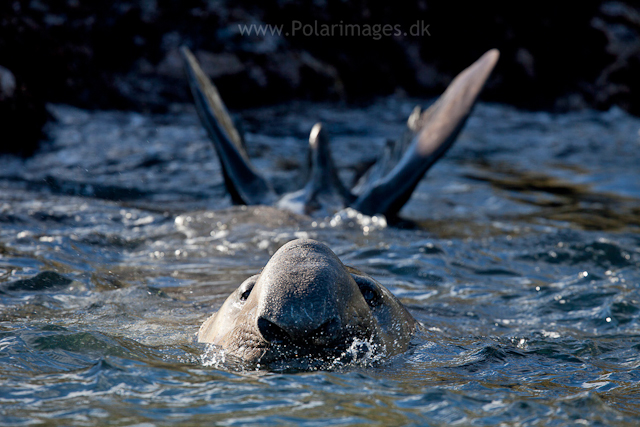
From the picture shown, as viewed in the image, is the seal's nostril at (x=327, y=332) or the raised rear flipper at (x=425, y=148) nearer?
the seal's nostril at (x=327, y=332)

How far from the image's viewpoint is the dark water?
2365 mm

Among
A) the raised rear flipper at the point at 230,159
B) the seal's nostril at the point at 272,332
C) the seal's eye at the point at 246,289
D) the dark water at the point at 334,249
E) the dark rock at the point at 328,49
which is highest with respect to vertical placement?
the dark rock at the point at 328,49

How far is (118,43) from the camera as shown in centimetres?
1155

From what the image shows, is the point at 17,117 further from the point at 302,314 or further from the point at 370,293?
the point at 302,314

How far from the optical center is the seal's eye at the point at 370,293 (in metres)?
2.88

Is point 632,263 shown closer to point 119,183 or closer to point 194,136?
point 119,183

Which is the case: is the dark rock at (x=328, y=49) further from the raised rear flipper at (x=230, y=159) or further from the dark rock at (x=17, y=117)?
the raised rear flipper at (x=230, y=159)

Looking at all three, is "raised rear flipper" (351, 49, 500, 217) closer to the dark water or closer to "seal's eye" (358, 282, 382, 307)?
the dark water

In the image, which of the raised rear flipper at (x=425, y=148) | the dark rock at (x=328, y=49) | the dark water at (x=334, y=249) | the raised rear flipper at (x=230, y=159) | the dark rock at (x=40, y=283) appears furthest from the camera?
the dark rock at (x=328, y=49)

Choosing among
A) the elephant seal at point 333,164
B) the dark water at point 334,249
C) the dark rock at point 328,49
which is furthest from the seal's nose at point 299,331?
the dark rock at point 328,49

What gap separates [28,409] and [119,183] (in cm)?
561

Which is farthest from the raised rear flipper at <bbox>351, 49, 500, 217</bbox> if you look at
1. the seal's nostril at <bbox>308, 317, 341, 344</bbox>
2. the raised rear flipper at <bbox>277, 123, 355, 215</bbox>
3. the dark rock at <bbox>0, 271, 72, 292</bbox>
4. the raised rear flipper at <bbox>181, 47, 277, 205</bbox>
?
the seal's nostril at <bbox>308, 317, 341, 344</bbox>

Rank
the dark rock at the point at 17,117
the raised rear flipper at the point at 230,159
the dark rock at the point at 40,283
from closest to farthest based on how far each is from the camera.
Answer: the dark rock at the point at 40,283 → the raised rear flipper at the point at 230,159 → the dark rock at the point at 17,117

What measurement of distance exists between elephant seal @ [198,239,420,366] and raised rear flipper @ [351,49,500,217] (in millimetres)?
3263
